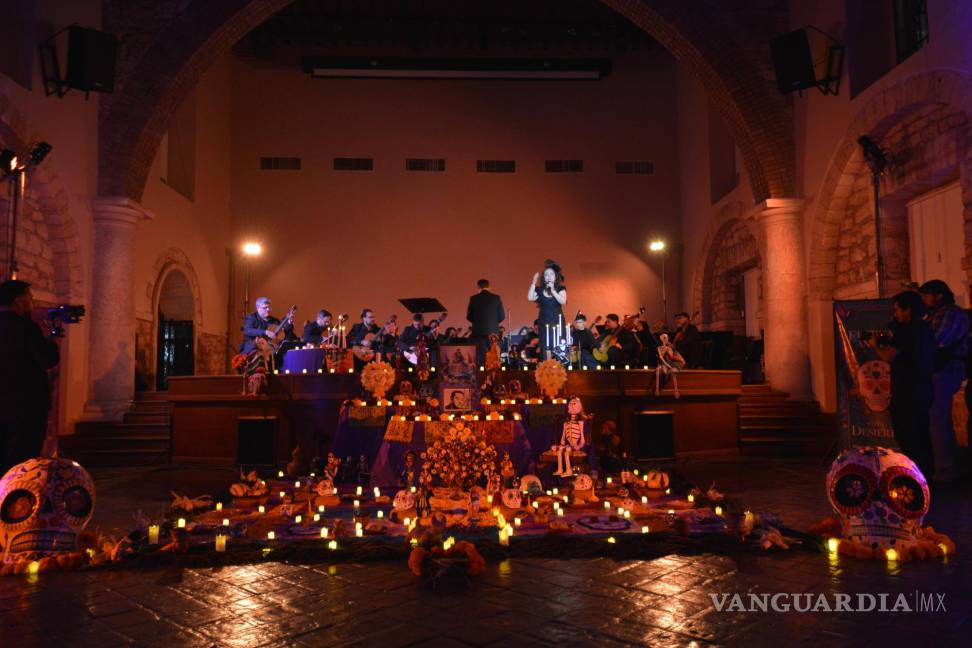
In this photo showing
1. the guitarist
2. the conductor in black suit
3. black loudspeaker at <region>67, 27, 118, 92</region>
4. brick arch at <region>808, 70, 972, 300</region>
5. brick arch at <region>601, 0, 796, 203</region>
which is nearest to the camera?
brick arch at <region>808, 70, 972, 300</region>

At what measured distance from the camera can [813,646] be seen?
9.06 ft

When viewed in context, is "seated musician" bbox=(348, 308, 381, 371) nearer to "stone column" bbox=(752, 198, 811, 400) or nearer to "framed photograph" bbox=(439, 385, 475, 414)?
"framed photograph" bbox=(439, 385, 475, 414)

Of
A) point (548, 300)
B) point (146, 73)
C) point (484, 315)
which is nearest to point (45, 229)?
point (146, 73)

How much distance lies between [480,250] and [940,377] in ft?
36.6

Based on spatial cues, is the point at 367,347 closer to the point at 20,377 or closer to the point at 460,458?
the point at 460,458

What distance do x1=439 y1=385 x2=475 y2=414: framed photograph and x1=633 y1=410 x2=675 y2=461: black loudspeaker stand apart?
122 inches

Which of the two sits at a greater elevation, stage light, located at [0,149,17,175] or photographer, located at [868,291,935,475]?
stage light, located at [0,149,17,175]

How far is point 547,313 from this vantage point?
31.9 ft

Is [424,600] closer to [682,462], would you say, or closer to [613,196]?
[682,462]

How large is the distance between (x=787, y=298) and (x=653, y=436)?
3739mm

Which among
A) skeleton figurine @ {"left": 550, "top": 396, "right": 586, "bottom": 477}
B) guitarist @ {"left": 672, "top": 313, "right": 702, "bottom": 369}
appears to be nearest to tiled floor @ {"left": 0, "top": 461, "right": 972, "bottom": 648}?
skeleton figurine @ {"left": 550, "top": 396, "right": 586, "bottom": 477}

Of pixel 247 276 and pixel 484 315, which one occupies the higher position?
pixel 247 276

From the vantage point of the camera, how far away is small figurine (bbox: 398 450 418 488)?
555 centimetres

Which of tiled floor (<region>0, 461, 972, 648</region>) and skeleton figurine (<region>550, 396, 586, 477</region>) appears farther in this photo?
skeleton figurine (<region>550, 396, 586, 477</region>)
